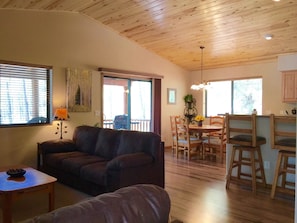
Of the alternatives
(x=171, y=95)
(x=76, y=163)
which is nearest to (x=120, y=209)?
(x=76, y=163)

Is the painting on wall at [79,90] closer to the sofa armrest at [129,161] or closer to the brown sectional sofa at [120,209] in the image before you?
the sofa armrest at [129,161]

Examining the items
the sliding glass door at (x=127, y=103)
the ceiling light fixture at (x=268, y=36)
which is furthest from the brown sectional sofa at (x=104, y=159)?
the ceiling light fixture at (x=268, y=36)

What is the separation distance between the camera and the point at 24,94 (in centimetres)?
491

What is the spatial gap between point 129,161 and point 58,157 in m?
1.48

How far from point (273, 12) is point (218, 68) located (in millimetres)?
3262

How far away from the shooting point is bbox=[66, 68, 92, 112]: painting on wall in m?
5.43

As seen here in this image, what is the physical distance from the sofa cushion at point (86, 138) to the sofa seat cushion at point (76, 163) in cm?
47

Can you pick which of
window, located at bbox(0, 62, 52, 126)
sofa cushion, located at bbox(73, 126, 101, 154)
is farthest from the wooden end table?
window, located at bbox(0, 62, 52, 126)

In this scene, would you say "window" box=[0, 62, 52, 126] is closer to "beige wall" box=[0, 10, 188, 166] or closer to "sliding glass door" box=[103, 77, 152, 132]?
"beige wall" box=[0, 10, 188, 166]

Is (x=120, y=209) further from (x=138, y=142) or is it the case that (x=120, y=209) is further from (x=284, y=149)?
(x=284, y=149)

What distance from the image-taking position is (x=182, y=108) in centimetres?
812

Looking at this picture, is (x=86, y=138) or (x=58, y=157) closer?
(x=58, y=157)

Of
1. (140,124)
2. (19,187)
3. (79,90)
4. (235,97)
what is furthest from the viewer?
(235,97)

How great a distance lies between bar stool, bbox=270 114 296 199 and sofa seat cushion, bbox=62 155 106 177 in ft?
8.17
